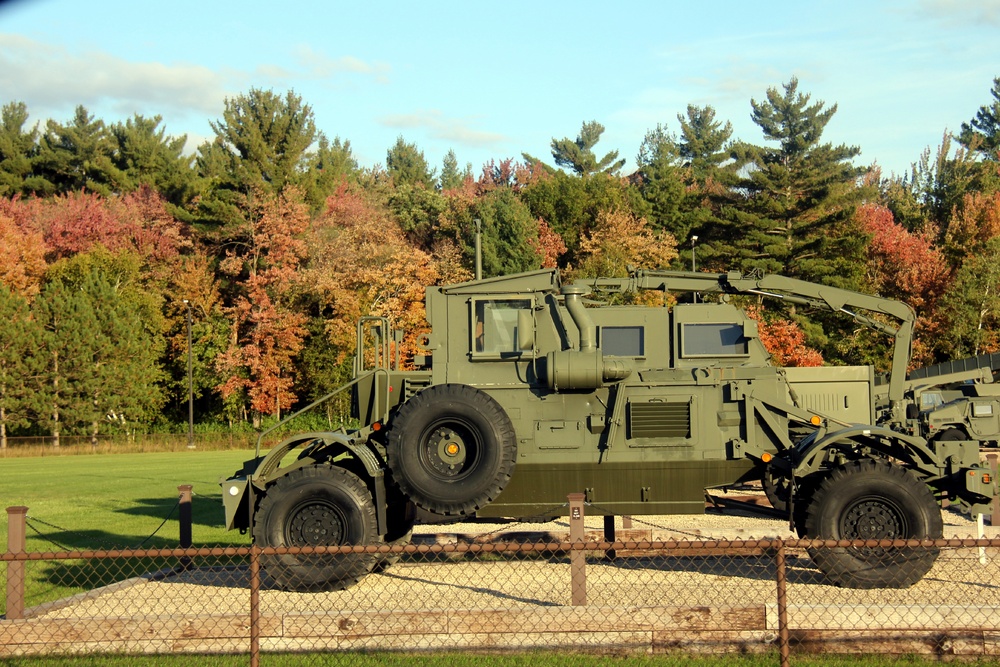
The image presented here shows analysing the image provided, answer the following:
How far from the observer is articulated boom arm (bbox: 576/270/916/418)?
1351 cm

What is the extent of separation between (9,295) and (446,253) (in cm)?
2397

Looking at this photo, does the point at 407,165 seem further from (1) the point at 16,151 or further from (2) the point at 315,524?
(2) the point at 315,524

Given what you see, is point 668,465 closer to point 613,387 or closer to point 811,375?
point 613,387

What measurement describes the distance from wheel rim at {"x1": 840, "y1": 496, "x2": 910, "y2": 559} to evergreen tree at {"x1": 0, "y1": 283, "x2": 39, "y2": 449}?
172 feet

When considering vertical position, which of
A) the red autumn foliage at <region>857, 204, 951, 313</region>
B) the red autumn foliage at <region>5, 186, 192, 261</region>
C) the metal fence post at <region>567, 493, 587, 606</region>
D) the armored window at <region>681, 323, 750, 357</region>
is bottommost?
the metal fence post at <region>567, 493, 587, 606</region>

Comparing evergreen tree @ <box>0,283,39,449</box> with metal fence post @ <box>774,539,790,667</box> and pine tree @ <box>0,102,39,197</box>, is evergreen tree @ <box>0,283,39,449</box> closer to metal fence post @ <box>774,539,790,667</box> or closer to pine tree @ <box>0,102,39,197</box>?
pine tree @ <box>0,102,39,197</box>

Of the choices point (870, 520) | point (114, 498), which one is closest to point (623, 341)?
point (870, 520)

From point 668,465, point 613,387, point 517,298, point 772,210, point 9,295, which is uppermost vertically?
point 772,210

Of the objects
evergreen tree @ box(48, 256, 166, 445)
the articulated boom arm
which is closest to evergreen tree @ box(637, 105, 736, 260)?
evergreen tree @ box(48, 256, 166, 445)

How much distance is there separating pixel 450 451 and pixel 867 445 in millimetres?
4721

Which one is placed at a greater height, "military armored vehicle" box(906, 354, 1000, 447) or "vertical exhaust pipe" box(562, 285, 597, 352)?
"vertical exhaust pipe" box(562, 285, 597, 352)

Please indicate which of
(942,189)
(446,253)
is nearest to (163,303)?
(446,253)

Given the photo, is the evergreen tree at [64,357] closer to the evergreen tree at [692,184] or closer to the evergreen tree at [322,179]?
the evergreen tree at [322,179]

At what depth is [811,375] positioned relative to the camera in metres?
13.9
